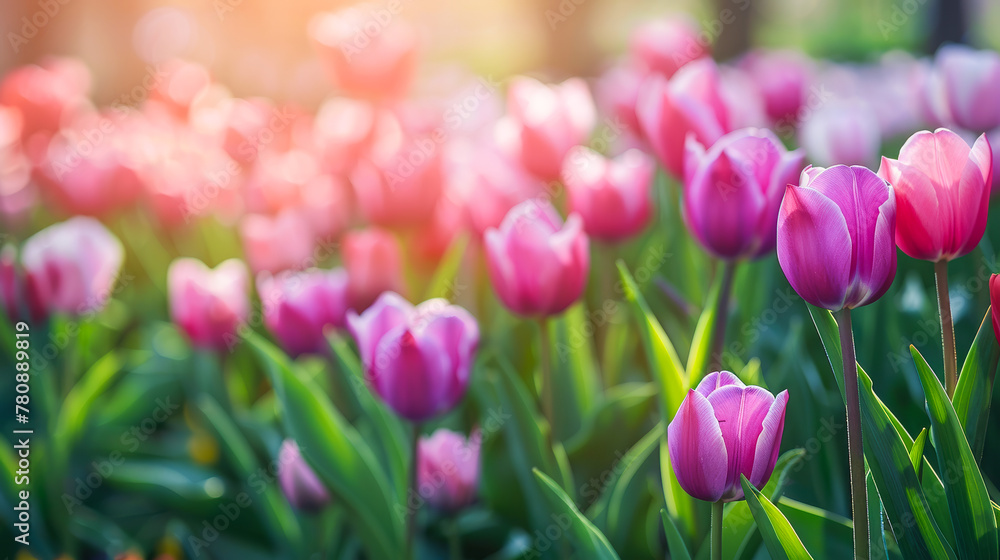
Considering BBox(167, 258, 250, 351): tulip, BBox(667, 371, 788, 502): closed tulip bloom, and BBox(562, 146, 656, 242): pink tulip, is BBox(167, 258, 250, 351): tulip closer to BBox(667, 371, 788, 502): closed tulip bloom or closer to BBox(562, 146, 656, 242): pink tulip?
BBox(562, 146, 656, 242): pink tulip

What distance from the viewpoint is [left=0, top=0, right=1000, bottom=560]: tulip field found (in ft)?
2.24

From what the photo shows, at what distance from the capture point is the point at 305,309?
1.29 m

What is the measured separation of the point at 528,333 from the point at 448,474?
452 millimetres

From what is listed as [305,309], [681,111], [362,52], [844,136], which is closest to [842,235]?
[681,111]

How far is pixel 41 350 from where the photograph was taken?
1.49 meters

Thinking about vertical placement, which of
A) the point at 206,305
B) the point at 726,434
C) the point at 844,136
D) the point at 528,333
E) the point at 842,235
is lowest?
the point at 528,333

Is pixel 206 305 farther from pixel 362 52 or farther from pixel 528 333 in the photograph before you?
pixel 362 52

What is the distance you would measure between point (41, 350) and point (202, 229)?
0.72m

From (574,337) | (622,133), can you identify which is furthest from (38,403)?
(622,133)

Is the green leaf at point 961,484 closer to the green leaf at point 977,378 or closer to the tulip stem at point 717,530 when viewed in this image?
the green leaf at point 977,378

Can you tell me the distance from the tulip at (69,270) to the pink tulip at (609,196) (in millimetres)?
839

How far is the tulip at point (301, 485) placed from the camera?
3.55 ft

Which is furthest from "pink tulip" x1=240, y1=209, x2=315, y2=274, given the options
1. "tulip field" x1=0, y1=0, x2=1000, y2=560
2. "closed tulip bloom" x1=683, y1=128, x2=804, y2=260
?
"closed tulip bloom" x1=683, y1=128, x2=804, y2=260

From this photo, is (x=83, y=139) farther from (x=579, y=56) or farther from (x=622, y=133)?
(x=579, y=56)
